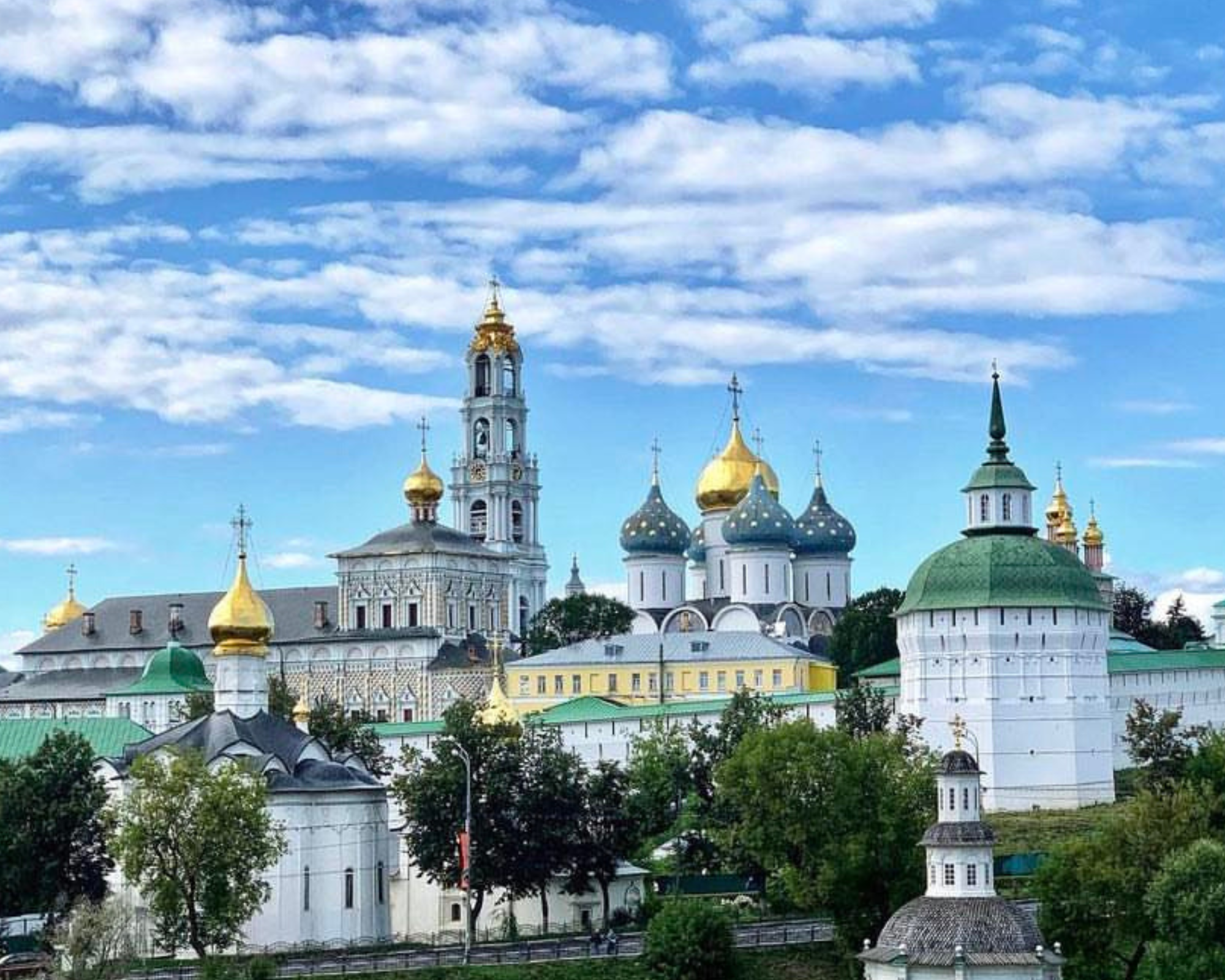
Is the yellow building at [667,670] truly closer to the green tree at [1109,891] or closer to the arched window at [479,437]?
the arched window at [479,437]

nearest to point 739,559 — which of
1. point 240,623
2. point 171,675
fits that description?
point 171,675

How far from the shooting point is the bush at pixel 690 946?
51.6m

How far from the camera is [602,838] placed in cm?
6097

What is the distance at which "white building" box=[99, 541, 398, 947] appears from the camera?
5988cm

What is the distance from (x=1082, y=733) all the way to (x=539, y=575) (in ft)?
168

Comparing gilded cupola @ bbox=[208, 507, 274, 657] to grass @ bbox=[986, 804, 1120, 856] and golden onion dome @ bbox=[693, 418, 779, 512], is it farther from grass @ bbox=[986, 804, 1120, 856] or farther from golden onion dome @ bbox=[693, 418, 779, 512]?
golden onion dome @ bbox=[693, 418, 779, 512]

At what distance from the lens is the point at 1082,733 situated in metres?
73.5

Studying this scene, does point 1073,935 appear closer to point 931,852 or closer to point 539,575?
point 931,852

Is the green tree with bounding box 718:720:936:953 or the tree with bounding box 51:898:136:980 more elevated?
the green tree with bounding box 718:720:936:953

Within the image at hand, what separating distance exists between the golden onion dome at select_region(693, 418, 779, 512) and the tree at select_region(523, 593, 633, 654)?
5.91 meters

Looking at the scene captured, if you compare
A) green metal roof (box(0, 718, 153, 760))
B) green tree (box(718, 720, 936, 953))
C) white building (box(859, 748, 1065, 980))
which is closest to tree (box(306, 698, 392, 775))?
green metal roof (box(0, 718, 153, 760))

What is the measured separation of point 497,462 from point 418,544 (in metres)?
14.7

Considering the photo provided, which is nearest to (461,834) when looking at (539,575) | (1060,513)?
(1060,513)

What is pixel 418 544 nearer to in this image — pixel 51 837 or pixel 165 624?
pixel 165 624
